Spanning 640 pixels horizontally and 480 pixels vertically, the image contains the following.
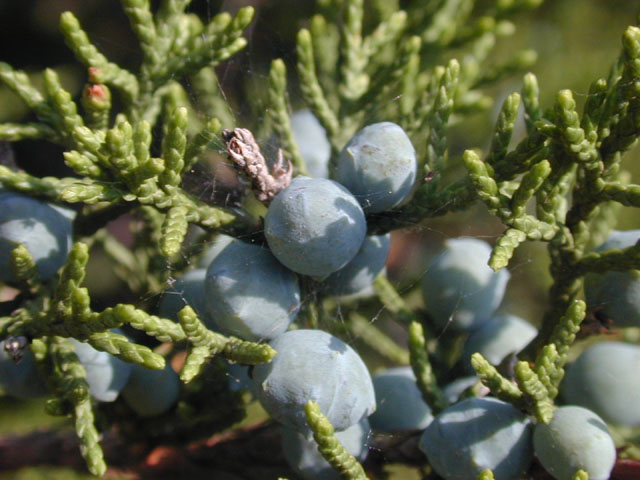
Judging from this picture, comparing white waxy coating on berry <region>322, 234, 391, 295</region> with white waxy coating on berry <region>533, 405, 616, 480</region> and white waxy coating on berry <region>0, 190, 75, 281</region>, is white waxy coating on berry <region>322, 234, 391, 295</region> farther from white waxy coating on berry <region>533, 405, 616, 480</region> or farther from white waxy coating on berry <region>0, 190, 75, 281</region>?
white waxy coating on berry <region>0, 190, 75, 281</region>

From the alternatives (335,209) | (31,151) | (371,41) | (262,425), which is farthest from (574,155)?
(31,151)

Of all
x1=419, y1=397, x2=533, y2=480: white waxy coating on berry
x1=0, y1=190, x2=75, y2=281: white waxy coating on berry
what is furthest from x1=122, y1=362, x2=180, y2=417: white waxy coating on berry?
x1=419, y1=397, x2=533, y2=480: white waxy coating on berry

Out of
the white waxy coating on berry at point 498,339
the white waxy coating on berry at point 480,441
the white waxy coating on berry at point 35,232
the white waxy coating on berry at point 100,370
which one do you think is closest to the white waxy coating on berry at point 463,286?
the white waxy coating on berry at point 498,339

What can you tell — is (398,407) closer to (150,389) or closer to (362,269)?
(362,269)

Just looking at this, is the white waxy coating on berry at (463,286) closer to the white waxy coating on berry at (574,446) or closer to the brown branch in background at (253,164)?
the white waxy coating on berry at (574,446)

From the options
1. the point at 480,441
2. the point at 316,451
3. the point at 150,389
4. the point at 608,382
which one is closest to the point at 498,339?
the point at 608,382
